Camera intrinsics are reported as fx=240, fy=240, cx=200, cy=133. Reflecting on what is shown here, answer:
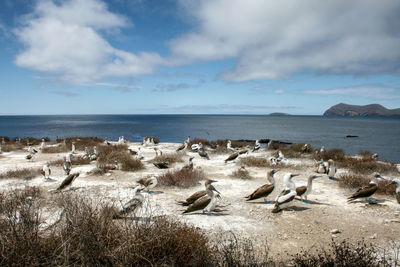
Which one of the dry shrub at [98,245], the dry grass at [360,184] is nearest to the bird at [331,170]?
the dry grass at [360,184]

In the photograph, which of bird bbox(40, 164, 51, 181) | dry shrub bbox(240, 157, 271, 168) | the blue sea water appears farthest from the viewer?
the blue sea water

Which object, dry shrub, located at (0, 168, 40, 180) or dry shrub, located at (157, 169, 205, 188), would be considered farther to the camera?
dry shrub, located at (0, 168, 40, 180)

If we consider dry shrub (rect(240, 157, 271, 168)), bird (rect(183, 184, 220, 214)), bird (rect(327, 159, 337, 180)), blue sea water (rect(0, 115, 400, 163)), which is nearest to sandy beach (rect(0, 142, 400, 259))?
bird (rect(183, 184, 220, 214))

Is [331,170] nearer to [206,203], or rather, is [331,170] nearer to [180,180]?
[180,180]

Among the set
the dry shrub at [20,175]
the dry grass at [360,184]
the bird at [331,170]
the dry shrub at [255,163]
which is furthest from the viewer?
the dry shrub at [255,163]

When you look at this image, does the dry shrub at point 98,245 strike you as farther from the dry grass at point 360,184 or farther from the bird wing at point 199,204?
the dry grass at point 360,184

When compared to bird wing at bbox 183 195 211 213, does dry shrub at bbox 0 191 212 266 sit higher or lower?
higher

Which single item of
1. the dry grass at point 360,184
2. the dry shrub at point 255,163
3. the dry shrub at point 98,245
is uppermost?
the dry shrub at point 98,245

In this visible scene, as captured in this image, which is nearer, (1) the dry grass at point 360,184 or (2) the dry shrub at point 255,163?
(1) the dry grass at point 360,184

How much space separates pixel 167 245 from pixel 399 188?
785 cm

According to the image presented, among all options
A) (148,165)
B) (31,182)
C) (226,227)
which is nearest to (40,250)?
(226,227)

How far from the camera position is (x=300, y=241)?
5414 millimetres

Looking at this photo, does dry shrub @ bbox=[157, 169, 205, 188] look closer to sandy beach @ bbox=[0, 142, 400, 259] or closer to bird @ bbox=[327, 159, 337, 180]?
sandy beach @ bbox=[0, 142, 400, 259]

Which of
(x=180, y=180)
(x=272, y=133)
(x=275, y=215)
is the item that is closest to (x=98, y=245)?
(x=275, y=215)
